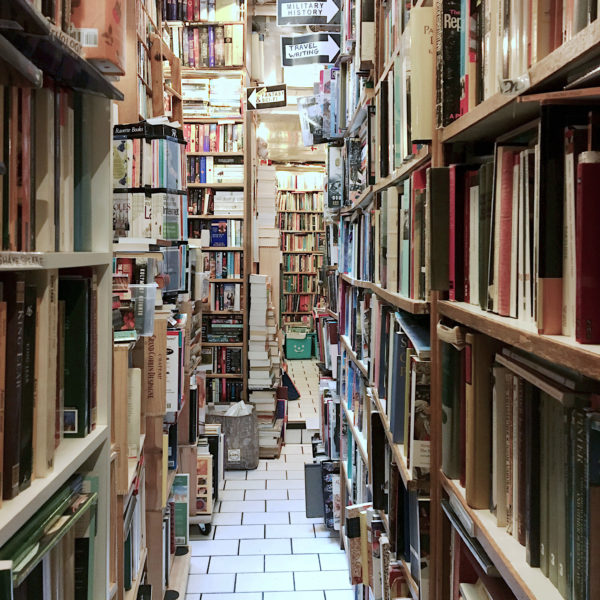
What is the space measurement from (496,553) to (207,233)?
4.64 metres

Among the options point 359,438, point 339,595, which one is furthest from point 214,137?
point 339,595

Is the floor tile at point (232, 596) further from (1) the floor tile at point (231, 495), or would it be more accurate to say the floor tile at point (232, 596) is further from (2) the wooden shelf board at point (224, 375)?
(2) the wooden shelf board at point (224, 375)

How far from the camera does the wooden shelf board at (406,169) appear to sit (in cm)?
137

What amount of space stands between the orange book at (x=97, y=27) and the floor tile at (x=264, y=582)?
8.41 ft

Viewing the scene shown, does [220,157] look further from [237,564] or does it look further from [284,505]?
[237,564]

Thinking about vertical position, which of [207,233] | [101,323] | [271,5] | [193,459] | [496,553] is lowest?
[193,459]

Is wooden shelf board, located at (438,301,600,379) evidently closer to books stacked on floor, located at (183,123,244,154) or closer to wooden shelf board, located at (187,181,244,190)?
wooden shelf board, located at (187,181,244,190)

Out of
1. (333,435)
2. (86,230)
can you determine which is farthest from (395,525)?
(333,435)

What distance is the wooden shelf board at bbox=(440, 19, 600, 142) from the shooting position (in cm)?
62

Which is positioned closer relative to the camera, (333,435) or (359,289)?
(359,289)

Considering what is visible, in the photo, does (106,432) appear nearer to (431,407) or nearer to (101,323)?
(101,323)

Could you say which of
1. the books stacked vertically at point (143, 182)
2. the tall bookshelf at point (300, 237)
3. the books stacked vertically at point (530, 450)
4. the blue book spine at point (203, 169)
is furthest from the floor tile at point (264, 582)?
the tall bookshelf at point (300, 237)

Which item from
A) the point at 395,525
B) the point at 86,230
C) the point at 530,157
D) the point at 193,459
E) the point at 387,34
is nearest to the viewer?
the point at 530,157

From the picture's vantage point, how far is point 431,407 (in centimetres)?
130
